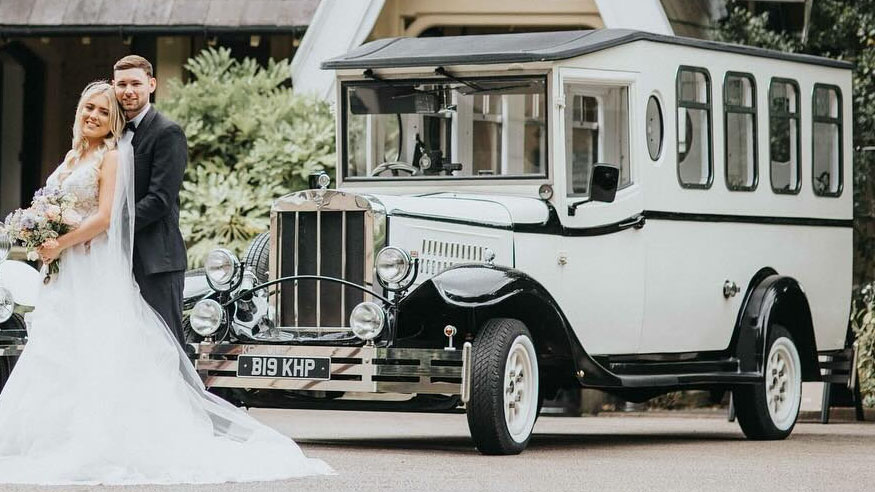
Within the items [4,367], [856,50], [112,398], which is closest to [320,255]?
[4,367]

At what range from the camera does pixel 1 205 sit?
68.8 ft

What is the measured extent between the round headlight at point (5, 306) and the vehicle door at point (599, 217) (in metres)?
3.16

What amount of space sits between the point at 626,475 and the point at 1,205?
13751mm

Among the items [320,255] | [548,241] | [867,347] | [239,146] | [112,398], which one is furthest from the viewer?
[239,146]

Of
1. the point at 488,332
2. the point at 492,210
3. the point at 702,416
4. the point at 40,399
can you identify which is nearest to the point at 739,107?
the point at 492,210

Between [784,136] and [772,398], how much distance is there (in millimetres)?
1853

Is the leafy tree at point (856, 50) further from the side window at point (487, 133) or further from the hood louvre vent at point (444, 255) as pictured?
the hood louvre vent at point (444, 255)

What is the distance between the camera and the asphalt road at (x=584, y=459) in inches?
319

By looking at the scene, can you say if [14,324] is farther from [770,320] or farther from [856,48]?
[856,48]

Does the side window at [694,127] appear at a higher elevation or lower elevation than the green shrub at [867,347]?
higher

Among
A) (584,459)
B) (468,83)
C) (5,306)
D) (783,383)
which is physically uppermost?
(468,83)

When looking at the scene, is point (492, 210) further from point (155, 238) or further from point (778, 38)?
point (778, 38)

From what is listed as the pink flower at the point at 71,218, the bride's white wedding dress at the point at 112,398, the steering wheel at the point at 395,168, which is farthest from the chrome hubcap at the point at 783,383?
the pink flower at the point at 71,218

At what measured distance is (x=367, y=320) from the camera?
31.4 feet
